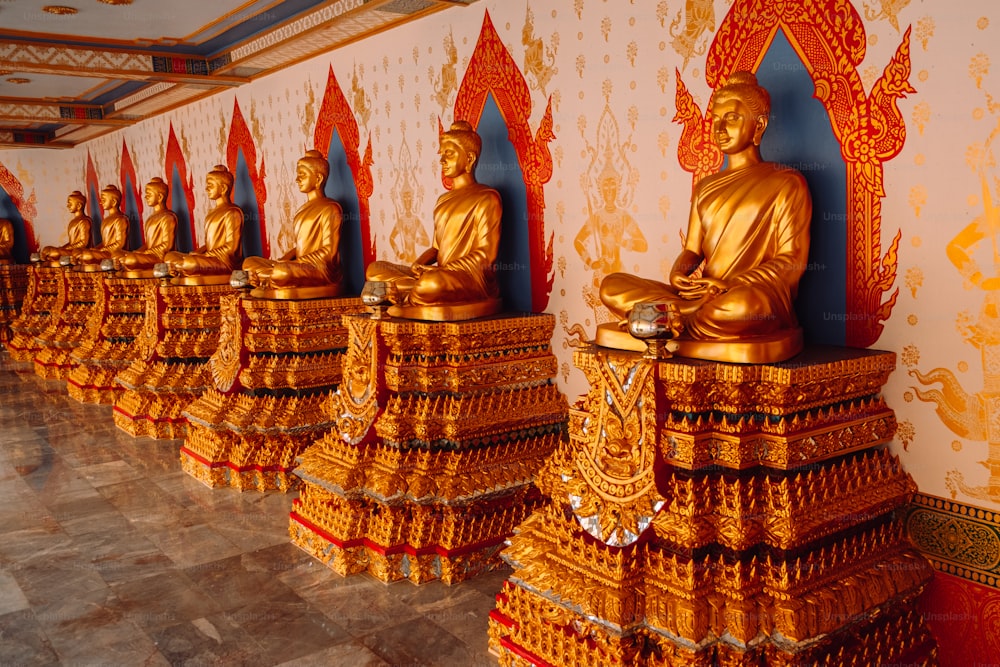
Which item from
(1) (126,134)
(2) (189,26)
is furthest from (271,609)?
(1) (126,134)

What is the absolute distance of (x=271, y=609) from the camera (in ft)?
10.9

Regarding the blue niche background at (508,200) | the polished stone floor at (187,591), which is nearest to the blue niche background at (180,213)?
the polished stone floor at (187,591)

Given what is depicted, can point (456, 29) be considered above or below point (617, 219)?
above

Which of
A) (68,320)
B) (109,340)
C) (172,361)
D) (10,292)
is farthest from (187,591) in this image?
(10,292)

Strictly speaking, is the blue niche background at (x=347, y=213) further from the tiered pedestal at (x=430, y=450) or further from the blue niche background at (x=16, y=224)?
the blue niche background at (x=16, y=224)

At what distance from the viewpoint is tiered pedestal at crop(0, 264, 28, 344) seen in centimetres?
1123

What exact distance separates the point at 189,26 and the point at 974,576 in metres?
5.50

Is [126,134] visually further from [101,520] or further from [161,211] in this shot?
[101,520]

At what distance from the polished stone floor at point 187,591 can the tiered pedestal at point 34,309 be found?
5.51 metres

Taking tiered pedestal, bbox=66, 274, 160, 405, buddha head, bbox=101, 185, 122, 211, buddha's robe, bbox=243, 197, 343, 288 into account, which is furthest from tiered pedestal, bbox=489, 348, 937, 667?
buddha head, bbox=101, 185, 122, 211

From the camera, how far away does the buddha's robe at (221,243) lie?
6430mm

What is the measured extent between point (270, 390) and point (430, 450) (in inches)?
69.4

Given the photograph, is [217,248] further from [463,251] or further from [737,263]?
[737,263]

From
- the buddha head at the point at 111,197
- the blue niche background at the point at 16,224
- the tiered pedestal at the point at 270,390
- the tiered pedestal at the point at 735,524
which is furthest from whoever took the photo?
the blue niche background at the point at 16,224
